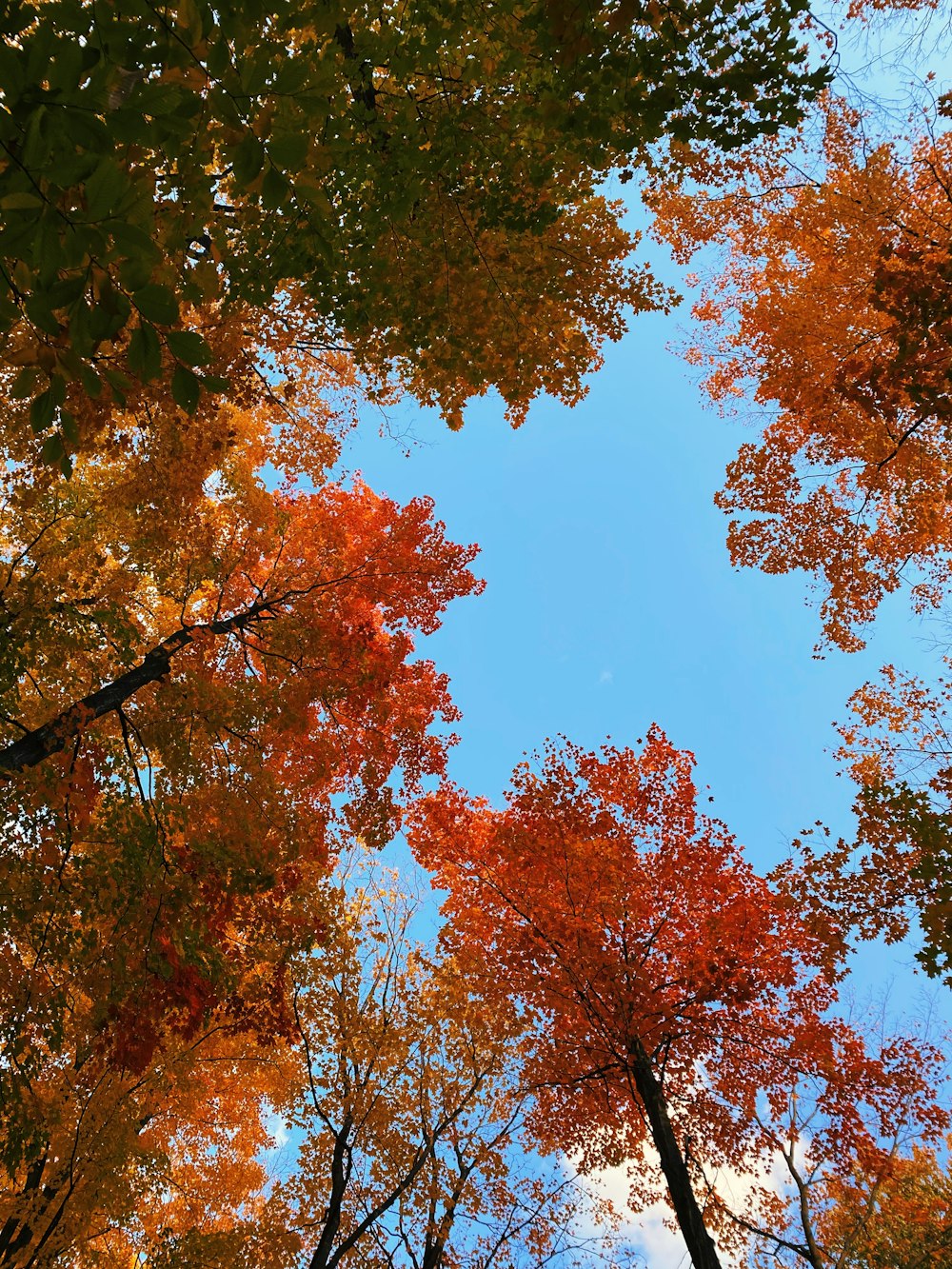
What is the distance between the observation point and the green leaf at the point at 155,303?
→ 1254 mm

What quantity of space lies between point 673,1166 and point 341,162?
913 centimetres

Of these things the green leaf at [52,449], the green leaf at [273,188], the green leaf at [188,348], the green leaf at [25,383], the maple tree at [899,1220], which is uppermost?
the green leaf at [273,188]

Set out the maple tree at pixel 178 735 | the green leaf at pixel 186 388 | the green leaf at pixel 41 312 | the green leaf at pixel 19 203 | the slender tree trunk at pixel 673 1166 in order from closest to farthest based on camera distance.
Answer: the green leaf at pixel 19 203 < the green leaf at pixel 41 312 < the green leaf at pixel 186 388 < the maple tree at pixel 178 735 < the slender tree trunk at pixel 673 1166

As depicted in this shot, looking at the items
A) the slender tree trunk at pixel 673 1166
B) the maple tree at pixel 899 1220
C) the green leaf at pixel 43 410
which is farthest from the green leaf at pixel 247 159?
the maple tree at pixel 899 1220

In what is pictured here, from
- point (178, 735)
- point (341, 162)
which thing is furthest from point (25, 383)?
point (178, 735)

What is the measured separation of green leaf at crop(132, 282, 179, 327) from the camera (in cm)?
125

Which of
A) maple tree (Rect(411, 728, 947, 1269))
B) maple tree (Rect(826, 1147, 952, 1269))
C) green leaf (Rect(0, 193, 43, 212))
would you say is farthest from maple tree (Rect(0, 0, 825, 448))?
maple tree (Rect(826, 1147, 952, 1269))

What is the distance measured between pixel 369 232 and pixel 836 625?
7.99 m

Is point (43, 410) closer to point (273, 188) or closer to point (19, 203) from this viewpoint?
point (19, 203)

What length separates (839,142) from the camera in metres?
6.37

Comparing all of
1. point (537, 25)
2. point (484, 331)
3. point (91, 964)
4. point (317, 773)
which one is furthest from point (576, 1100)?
point (537, 25)

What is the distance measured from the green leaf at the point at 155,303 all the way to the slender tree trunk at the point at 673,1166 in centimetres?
852

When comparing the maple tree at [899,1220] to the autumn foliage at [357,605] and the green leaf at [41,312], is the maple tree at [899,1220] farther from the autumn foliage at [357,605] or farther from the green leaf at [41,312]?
the green leaf at [41,312]

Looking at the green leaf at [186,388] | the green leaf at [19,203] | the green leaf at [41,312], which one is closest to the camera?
the green leaf at [19,203]
